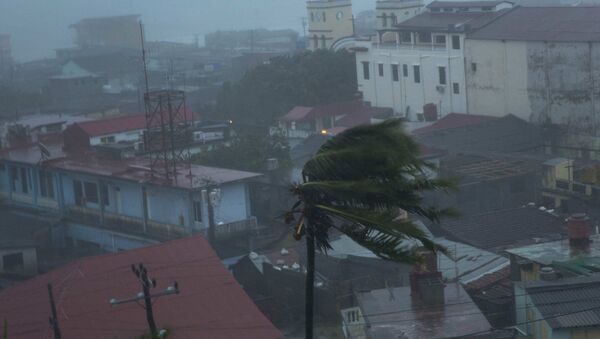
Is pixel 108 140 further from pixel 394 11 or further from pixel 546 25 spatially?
pixel 394 11

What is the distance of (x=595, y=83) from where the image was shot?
671 inches

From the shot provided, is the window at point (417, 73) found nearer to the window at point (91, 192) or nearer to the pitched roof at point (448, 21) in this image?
the pitched roof at point (448, 21)

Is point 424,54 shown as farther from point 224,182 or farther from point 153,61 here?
point 153,61

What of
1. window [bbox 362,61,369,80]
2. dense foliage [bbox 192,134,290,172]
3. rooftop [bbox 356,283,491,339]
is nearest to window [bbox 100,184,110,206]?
dense foliage [bbox 192,134,290,172]

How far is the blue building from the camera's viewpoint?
40.5 feet

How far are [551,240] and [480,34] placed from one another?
1001 centimetres

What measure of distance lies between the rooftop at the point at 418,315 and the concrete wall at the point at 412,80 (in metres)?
12.1

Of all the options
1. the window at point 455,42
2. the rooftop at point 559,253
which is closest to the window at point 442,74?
the window at point 455,42

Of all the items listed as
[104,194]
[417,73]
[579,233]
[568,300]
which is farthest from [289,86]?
[568,300]

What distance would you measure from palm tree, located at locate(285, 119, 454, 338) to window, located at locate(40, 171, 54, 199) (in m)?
11.7

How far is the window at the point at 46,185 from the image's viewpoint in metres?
14.6

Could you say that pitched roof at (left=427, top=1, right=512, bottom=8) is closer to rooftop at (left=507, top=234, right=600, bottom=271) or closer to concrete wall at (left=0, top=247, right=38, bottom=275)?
concrete wall at (left=0, top=247, right=38, bottom=275)

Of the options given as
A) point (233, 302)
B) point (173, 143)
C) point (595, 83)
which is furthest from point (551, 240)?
point (595, 83)

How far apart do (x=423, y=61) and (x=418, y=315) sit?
13462 mm
